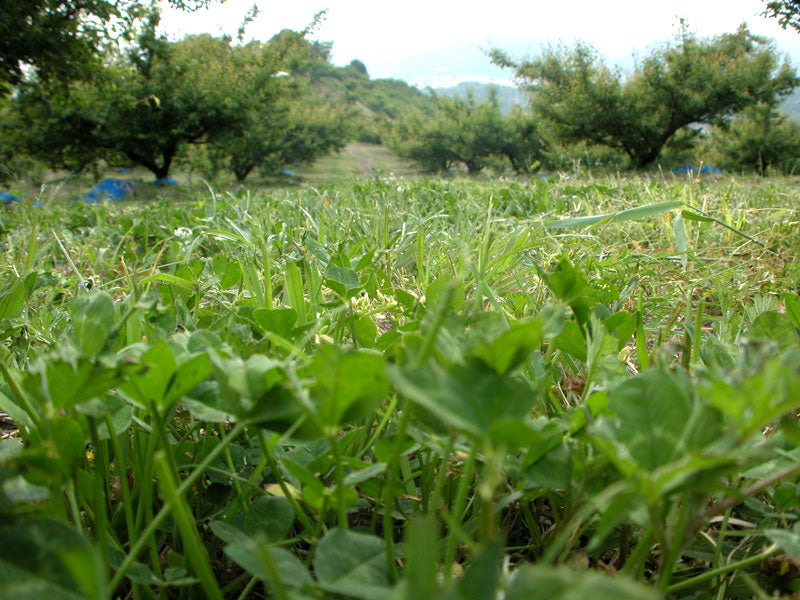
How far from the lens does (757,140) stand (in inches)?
582

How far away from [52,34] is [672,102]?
14505 mm

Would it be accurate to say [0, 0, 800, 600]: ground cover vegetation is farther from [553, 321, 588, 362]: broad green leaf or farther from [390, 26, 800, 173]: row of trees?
[390, 26, 800, 173]: row of trees

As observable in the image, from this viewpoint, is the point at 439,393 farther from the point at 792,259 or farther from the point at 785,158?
the point at 785,158

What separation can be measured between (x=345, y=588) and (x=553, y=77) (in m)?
18.2

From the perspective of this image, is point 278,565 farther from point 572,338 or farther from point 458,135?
point 458,135

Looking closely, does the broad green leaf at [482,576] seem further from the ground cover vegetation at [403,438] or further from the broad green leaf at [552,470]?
the broad green leaf at [552,470]

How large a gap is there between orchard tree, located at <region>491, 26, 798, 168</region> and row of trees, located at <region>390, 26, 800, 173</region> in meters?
0.03

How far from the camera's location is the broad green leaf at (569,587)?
0.16m

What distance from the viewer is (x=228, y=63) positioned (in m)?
14.2

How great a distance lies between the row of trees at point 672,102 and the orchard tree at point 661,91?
0.09ft

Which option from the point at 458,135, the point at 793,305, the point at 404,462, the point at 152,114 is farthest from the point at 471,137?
the point at 404,462

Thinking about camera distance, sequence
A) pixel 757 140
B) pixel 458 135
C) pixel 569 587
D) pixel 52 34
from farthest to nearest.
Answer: pixel 458 135
pixel 757 140
pixel 52 34
pixel 569 587

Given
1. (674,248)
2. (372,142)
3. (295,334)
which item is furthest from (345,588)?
(372,142)

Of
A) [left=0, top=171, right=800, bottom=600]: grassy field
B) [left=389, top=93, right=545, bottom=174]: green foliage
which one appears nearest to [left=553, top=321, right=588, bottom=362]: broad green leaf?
[left=0, top=171, right=800, bottom=600]: grassy field
